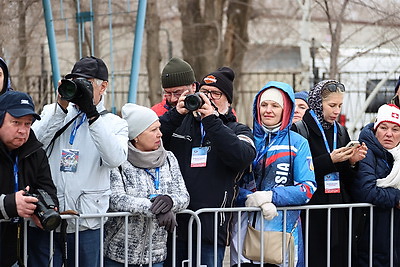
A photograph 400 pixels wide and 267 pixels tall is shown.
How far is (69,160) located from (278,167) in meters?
1.46

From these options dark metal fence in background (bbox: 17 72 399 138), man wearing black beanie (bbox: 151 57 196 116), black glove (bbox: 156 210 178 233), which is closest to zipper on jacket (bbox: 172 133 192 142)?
man wearing black beanie (bbox: 151 57 196 116)

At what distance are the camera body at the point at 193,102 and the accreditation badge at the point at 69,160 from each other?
79cm

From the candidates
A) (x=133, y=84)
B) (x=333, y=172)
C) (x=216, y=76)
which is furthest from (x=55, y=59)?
(x=333, y=172)

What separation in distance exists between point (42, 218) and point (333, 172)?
7.49 ft

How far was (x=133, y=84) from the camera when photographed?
8055 mm

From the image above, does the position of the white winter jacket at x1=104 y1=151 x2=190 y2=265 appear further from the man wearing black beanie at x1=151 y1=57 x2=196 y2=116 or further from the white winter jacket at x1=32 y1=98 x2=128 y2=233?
the man wearing black beanie at x1=151 y1=57 x2=196 y2=116

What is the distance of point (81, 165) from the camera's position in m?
4.64

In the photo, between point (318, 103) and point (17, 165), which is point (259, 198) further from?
point (17, 165)

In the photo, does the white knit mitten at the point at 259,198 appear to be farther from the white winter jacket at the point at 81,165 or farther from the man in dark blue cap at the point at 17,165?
the man in dark blue cap at the point at 17,165

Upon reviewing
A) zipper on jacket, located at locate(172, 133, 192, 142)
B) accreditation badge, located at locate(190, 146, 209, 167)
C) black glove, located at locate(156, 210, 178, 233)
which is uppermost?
zipper on jacket, located at locate(172, 133, 192, 142)

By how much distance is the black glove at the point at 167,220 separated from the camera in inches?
184

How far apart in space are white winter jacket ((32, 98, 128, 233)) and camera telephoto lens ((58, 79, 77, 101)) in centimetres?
27

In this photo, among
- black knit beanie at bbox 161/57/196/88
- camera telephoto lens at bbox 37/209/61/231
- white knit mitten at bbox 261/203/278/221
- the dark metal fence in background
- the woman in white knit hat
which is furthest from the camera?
the dark metal fence in background

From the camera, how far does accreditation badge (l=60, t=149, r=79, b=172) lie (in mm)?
4621
